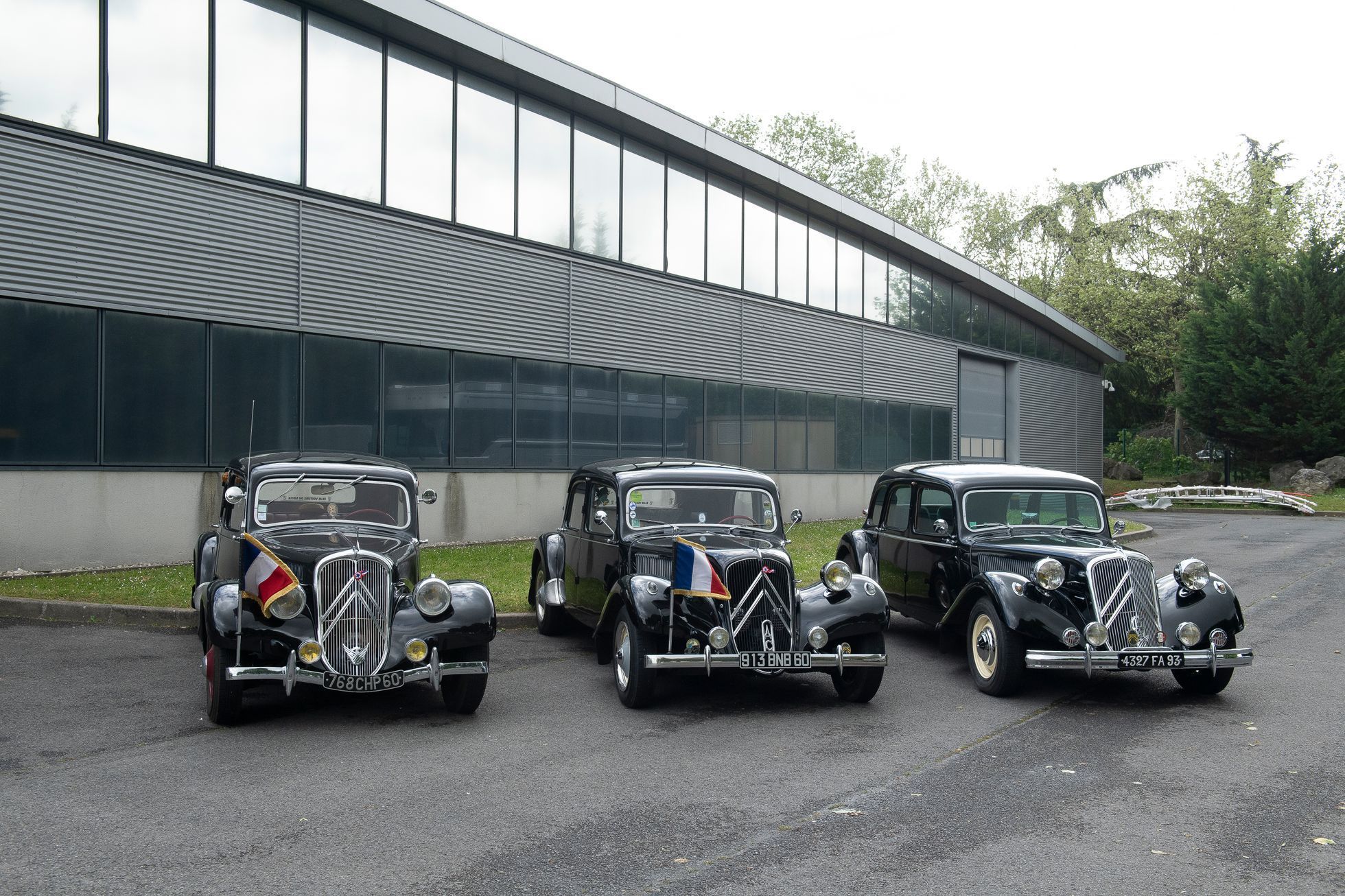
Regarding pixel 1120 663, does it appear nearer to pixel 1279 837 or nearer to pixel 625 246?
pixel 1279 837

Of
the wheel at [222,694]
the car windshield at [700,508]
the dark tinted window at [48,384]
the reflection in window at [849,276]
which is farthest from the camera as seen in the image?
the reflection in window at [849,276]

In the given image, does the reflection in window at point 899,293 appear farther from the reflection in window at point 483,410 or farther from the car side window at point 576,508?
the car side window at point 576,508

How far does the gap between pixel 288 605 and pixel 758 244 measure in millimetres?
20365

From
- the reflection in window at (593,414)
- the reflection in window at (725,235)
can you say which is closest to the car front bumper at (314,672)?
the reflection in window at (593,414)

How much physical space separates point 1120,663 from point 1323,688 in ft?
6.86

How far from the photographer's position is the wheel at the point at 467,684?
7.32 meters

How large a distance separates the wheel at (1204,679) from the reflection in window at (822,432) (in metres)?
18.8

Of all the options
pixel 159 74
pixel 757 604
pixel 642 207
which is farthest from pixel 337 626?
A: pixel 642 207

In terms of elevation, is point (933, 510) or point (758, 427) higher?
point (758, 427)

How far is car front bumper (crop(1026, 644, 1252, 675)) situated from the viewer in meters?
7.77

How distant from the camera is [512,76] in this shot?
19.5 m

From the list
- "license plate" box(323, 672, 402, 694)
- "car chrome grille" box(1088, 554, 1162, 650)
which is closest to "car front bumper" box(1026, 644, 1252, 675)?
"car chrome grille" box(1088, 554, 1162, 650)

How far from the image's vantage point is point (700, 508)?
9.53 metres

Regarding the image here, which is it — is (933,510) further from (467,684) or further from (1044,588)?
(467,684)
